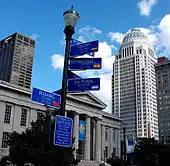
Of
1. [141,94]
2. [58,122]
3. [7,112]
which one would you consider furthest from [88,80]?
[141,94]

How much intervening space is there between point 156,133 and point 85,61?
539 ft

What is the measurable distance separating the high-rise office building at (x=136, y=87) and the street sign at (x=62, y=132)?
499 feet

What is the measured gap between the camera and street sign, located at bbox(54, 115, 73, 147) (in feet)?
34.1

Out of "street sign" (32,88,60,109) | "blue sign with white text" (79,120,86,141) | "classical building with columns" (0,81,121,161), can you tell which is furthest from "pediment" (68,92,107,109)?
"street sign" (32,88,60,109)

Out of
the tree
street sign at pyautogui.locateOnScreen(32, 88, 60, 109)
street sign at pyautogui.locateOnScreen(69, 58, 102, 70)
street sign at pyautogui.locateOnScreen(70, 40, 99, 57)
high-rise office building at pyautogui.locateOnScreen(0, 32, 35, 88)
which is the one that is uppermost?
high-rise office building at pyautogui.locateOnScreen(0, 32, 35, 88)

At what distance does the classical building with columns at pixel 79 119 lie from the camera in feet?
162

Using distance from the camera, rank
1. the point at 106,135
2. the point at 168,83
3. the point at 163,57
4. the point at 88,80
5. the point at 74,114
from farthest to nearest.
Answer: the point at 163,57 → the point at 168,83 → the point at 106,135 → the point at 74,114 → the point at 88,80

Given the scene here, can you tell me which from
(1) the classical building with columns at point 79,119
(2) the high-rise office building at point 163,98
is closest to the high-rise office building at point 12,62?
(2) the high-rise office building at point 163,98

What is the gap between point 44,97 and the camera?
36.0 ft

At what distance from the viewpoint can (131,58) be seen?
17225 cm

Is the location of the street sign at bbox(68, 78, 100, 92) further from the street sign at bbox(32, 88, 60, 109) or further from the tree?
the tree

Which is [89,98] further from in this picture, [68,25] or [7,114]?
[68,25]

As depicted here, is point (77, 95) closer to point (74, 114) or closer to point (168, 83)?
point (74, 114)

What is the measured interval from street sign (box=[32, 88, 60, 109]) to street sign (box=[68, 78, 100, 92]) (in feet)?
2.80
